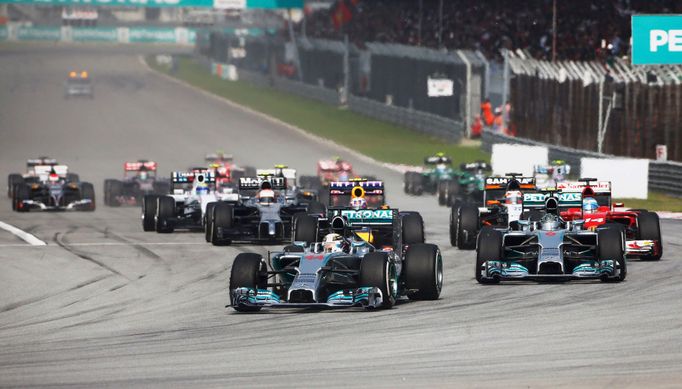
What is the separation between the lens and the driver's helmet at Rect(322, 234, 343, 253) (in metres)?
21.4

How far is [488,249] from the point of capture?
23453 mm

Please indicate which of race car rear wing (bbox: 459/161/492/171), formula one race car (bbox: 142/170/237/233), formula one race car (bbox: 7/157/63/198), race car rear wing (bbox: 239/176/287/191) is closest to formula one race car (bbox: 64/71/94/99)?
formula one race car (bbox: 7/157/63/198)

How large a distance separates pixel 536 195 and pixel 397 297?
5932 mm

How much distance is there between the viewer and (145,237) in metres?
32.8

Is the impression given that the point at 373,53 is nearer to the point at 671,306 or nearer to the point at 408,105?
the point at 408,105

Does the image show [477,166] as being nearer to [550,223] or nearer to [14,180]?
[14,180]

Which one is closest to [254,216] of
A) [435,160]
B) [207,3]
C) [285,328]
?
[285,328]

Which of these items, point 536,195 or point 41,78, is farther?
point 41,78

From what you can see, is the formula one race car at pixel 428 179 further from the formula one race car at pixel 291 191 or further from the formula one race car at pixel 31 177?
the formula one race car at pixel 291 191

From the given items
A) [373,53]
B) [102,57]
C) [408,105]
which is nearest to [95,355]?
[408,105]

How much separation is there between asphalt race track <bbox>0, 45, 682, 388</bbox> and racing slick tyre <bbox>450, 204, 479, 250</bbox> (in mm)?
589

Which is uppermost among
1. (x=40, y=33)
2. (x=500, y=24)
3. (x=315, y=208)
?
(x=40, y=33)

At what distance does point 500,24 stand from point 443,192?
2841 cm

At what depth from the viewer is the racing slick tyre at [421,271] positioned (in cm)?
2138
